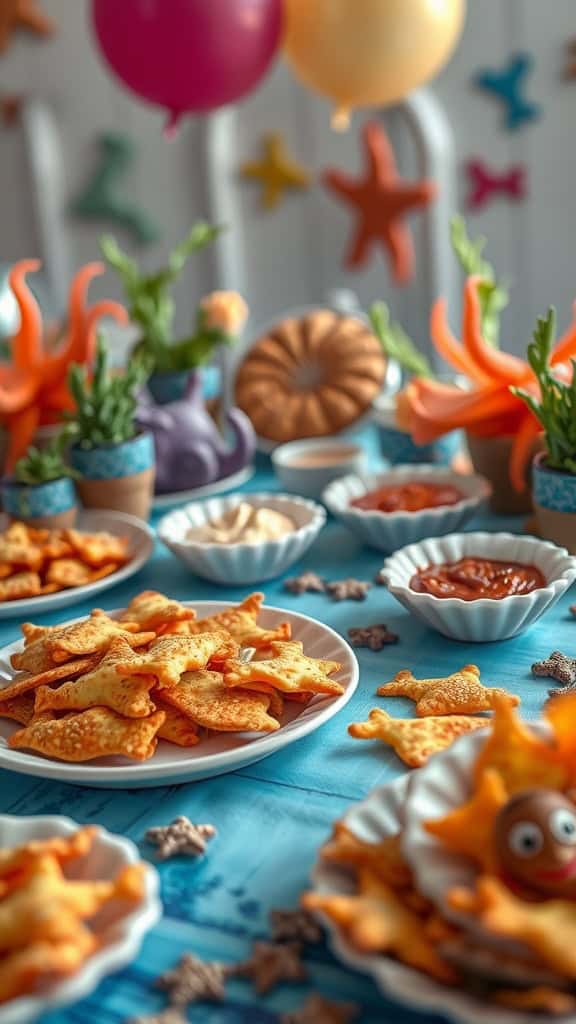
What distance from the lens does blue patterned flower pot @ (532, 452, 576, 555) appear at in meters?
1.15

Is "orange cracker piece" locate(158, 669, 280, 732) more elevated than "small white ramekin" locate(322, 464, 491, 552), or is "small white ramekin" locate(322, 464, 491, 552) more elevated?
"orange cracker piece" locate(158, 669, 280, 732)

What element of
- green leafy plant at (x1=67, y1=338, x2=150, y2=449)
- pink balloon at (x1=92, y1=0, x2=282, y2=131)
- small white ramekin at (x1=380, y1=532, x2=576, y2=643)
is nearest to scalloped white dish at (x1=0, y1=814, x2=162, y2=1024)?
small white ramekin at (x1=380, y1=532, x2=576, y2=643)

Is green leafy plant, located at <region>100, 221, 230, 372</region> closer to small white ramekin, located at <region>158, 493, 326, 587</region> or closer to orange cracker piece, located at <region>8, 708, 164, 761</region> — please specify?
small white ramekin, located at <region>158, 493, 326, 587</region>

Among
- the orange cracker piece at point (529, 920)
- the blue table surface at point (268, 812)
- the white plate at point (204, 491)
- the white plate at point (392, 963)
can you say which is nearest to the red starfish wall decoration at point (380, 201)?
the white plate at point (204, 491)

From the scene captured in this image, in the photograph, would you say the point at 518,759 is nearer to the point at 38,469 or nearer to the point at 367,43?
the point at 38,469

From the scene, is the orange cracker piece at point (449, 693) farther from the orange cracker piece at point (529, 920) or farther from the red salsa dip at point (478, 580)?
the orange cracker piece at point (529, 920)

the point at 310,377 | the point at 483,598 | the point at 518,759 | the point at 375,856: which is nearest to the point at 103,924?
the point at 375,856

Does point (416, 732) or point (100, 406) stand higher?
point (100, 406)

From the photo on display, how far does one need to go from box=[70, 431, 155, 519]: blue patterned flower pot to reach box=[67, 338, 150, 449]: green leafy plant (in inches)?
0.7

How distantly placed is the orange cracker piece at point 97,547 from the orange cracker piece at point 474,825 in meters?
0.72

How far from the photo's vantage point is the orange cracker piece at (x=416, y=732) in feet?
2.71

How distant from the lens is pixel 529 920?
1.81 ft

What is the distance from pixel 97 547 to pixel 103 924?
0.68m

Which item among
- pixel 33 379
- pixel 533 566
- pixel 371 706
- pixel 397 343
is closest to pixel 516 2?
pixel 397 343
